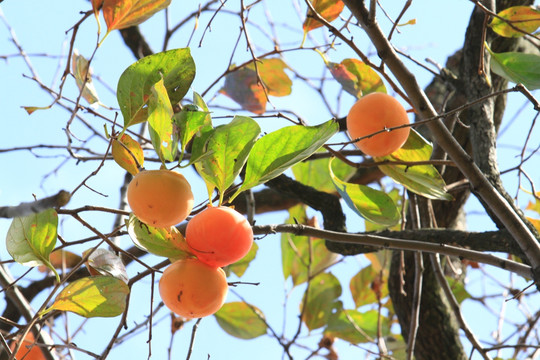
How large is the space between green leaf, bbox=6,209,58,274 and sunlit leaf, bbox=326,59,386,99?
55 centimetres

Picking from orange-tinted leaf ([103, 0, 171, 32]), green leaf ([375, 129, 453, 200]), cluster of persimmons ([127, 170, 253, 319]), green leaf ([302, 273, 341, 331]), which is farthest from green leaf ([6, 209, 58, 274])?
green leaf ([302, 273, 341, 331])

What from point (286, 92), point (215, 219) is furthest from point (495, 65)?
point (215, 219)

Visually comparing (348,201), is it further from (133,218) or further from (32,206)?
(32,206)

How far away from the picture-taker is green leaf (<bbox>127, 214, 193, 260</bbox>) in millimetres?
711

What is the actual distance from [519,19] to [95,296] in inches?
34.9

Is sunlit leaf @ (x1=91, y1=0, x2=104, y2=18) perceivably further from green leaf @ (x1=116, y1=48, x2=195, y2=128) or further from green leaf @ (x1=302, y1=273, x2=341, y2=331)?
green leaf @ (x1=302, y1=273, x2=341, y2=331)

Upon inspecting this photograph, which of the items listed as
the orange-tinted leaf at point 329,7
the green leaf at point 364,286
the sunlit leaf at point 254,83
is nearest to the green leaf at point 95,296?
the orange-tinted leaf at point 329,7

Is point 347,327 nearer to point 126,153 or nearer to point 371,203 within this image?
point 371,203

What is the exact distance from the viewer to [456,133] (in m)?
1.64

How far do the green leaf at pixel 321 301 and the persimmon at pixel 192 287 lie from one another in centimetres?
90

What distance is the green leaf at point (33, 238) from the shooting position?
2.55 ft

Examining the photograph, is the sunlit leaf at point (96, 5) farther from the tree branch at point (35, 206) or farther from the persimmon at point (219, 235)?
the tree branch at point (35, 206)

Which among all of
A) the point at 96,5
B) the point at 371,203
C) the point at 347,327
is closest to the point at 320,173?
the point at 347,327

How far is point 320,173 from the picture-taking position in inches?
60.8
